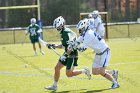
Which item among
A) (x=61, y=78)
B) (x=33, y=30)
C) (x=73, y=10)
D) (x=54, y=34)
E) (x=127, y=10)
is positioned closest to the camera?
(x=61, y=78)

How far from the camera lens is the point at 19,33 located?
1329 inches

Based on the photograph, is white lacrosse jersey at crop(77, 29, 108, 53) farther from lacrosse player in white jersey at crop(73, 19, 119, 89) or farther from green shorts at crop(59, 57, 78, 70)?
green shorts at crop(59, 57, 78, 70)

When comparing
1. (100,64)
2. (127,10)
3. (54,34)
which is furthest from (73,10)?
(100,64)

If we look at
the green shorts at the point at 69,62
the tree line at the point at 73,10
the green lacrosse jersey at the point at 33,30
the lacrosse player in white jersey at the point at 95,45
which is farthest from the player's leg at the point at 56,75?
the tree line at the point at 73,10

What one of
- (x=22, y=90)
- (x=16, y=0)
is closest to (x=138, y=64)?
(x=22, y=90)

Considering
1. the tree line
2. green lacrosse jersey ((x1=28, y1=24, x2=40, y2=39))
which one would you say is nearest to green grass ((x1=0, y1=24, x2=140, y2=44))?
the tree line

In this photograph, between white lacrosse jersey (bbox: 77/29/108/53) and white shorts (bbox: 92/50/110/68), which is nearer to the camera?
white lacrosse jersey (bbox: 77/29/108/53)

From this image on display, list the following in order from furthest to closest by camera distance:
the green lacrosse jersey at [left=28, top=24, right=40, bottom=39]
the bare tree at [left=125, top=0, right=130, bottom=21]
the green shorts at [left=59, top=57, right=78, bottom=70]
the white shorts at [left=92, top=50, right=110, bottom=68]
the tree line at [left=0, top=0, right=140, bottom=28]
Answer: the bare tree at [left=125, top=0, right=130, bottom=21] → the tree line at [left=0, top=0, right=140, bottom=28] → the green lacrosse jersey at [left=28, top=24, right=40, bottom=39] → the green shorts at [left=59, top=57, right=78, bottom=70] → the white shorts at [left=92, top=50, right=110, bottom=68]

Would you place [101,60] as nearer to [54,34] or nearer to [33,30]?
[33,30]

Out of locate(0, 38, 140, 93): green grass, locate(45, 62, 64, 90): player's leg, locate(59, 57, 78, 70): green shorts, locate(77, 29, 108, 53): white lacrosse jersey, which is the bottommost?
locate(0, 38, 140, 93): green grass

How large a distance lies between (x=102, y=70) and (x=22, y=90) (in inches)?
81.3

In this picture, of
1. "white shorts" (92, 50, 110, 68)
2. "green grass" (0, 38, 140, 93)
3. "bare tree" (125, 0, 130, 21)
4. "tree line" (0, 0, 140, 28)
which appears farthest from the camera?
"bare tree" (125, 0, 130, 21)

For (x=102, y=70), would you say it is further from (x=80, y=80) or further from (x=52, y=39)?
(x=52, y=39)

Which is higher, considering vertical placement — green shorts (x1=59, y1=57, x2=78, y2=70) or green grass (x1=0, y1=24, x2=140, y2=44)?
green shorts (x1=59, y1=57, x2=78, y2=70)
